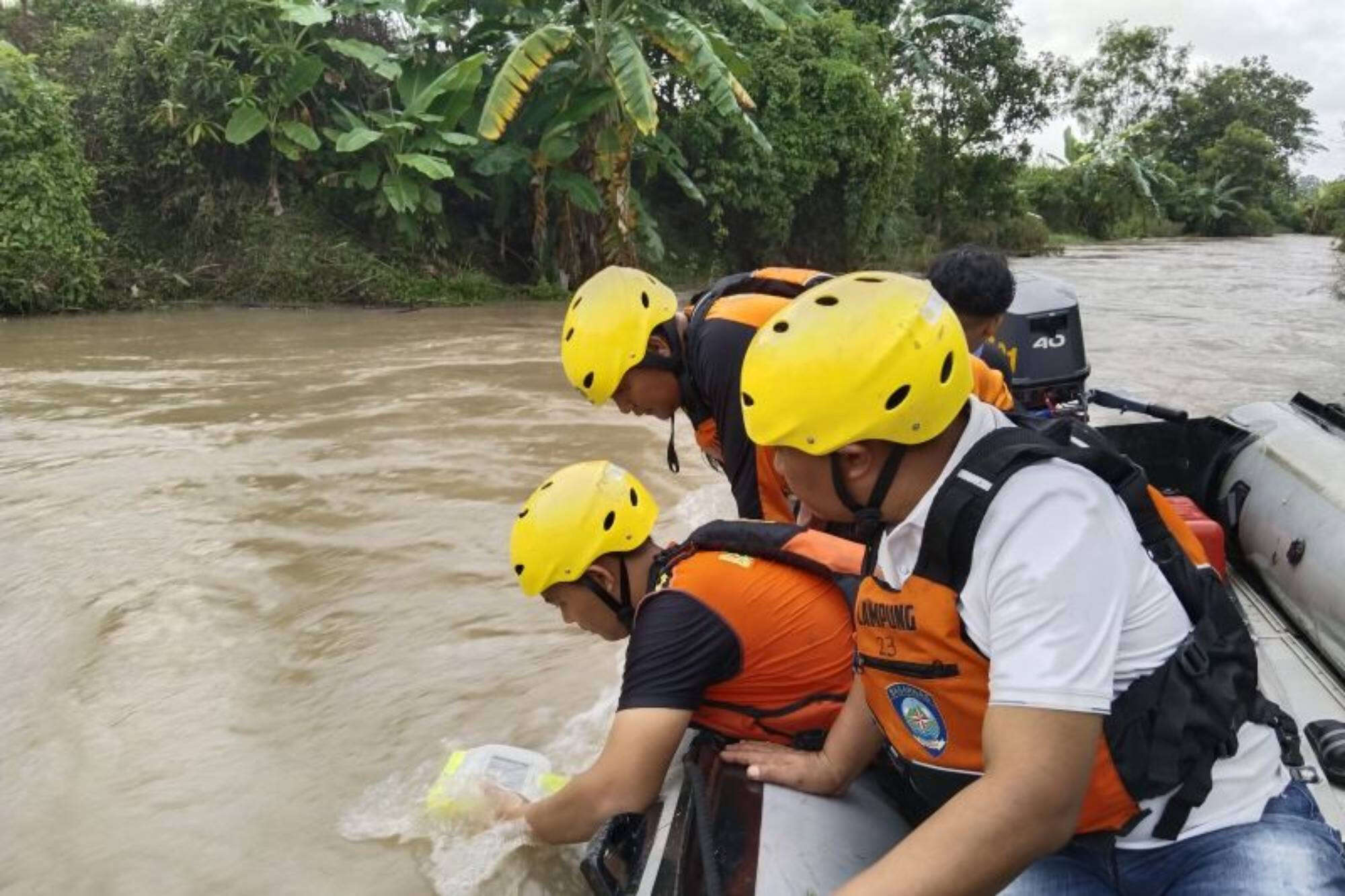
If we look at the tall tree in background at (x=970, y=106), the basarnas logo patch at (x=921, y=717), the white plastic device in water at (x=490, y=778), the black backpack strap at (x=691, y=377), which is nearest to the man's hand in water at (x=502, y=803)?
the white plastic device in water at (x=490, y=778)

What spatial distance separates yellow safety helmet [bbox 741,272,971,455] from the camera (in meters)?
1.30

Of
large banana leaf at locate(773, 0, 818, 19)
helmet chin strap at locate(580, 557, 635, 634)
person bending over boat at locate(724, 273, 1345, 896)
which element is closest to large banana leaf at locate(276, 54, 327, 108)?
large banana leaf at locate(773, 0, 818, 19)

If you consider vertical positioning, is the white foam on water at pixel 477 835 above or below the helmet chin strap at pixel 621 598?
below

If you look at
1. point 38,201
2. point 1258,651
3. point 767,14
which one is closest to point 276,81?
point 38,201

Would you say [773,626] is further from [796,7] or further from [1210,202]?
[1210,202]

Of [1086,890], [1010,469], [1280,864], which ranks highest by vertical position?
[1010,469]

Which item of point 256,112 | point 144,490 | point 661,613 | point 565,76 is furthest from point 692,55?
point 661,613

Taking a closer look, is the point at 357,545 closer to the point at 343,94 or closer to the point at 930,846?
the point at 930,846

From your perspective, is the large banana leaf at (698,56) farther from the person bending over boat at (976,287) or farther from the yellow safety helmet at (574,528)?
the yellow safety helmet at (574,528)

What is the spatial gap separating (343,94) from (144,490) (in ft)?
31.5

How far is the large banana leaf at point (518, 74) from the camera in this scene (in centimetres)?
1015

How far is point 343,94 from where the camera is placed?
44.9 ft

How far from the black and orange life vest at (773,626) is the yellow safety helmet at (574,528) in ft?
0.50

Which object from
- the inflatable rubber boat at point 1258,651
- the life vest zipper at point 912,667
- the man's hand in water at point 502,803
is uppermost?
the life vest zipper at point 912,667
